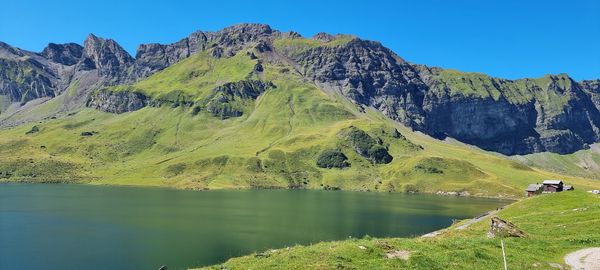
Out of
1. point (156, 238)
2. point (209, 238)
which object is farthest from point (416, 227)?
point (156, 238)

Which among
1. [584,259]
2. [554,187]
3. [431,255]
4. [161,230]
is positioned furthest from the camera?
[554,187]

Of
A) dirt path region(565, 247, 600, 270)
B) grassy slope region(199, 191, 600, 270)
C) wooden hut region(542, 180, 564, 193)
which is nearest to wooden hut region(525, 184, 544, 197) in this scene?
wooden hut region(542, 180, 564, 193)

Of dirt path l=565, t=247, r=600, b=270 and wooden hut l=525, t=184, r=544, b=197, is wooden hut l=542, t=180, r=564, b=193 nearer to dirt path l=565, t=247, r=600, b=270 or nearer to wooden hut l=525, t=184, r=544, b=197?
wooden hut l=525, t=184, r=544, b=197

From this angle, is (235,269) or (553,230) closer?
(235,269)

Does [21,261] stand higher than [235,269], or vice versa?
[235,269]

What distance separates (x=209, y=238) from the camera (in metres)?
104

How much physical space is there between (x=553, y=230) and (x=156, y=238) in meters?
79.0

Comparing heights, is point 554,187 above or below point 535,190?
above

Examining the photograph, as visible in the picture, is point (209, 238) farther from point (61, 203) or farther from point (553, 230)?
point (61, 203)

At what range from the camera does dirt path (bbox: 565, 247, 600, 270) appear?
3709 cm

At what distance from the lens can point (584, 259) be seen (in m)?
39.7

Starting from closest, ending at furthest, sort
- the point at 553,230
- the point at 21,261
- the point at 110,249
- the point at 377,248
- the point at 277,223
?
the point at 377,248, the point at 553,230, the point at 21,261, the point at 110,249, the point at 277,223

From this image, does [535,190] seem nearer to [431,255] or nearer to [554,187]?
[554,187]

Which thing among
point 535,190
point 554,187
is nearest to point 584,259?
point 554,187
